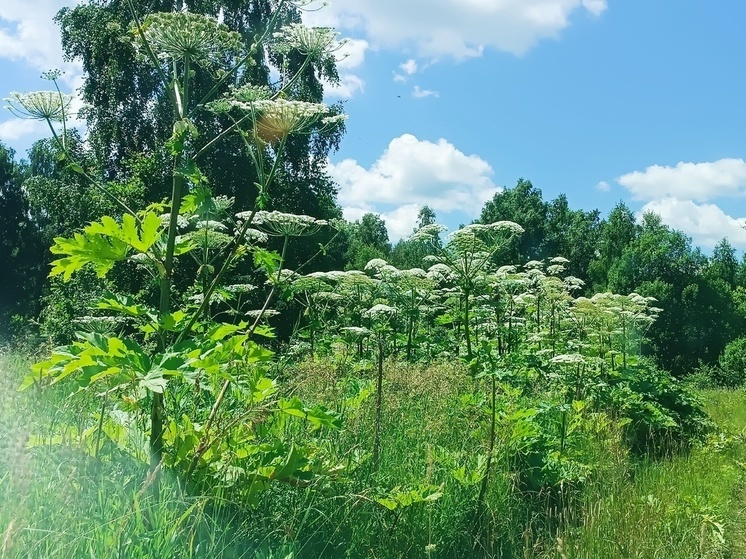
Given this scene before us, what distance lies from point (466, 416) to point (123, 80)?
67.5 ft

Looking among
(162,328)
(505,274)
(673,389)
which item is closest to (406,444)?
(162,328)

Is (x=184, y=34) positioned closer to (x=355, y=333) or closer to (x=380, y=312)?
(x=380, y=312)

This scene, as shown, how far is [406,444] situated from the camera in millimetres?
5320

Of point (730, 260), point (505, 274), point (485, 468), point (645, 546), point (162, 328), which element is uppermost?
point (730, 260)

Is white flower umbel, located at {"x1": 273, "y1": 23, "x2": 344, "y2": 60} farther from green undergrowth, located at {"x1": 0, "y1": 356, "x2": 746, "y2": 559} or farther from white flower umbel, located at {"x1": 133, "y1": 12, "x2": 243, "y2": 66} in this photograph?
green undergrowth, located at {"x1": 0, "y1": 356, "x2": 746, "y2": 559}

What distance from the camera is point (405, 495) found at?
392cm

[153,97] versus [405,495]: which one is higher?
[153,97]

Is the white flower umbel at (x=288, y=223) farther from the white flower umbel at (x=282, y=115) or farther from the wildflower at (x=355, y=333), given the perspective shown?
the wildflower at (x=355, y=333)

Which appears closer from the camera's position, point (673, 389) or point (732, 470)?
point (732, 470)

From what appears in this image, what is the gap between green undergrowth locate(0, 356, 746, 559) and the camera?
2.92 meters

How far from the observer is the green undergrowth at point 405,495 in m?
2.92

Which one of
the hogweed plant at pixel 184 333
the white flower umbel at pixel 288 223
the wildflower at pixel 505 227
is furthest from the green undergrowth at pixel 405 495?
the wildflower at pixel 505 227

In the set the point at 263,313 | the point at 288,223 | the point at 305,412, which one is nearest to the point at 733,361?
the point at 288,223

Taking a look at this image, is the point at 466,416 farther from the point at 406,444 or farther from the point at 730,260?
the point at 730,260
